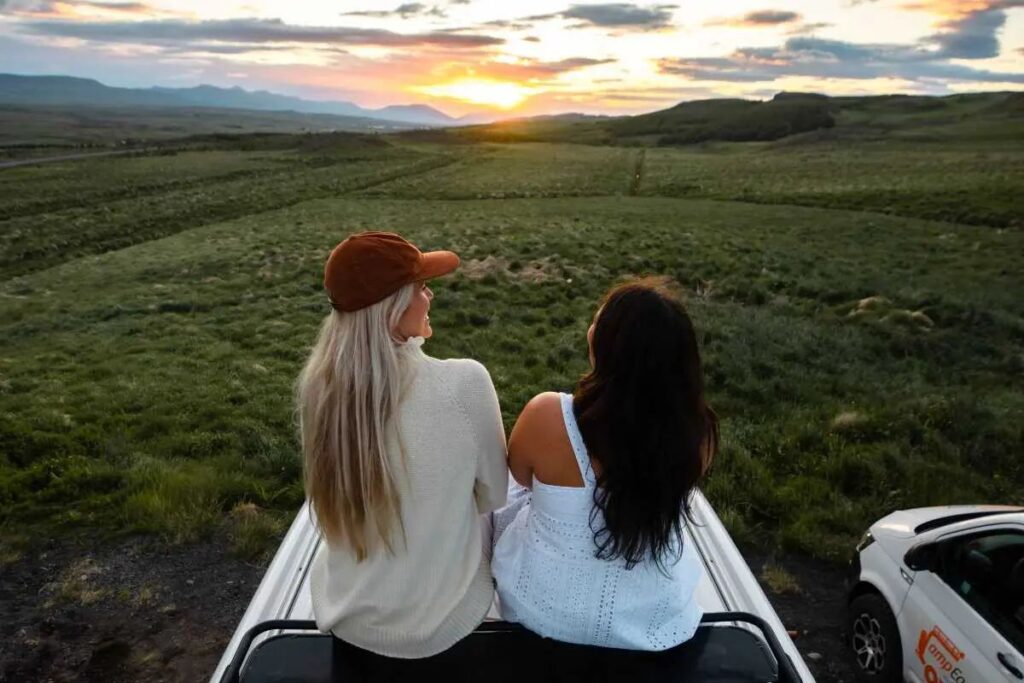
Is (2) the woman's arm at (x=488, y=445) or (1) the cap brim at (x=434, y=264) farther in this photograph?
(1) the cap brim at (x=434, y=264)

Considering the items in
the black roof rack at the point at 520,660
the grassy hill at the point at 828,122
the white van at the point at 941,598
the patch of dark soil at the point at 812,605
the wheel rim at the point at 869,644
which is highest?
the grassy hill at the point at 828,122

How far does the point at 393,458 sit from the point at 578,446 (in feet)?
2.12

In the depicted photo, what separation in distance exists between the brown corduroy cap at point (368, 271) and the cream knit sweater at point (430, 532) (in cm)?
22

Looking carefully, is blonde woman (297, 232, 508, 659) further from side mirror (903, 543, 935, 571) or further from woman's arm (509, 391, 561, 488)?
side mirror (903, 543, 935, 571)

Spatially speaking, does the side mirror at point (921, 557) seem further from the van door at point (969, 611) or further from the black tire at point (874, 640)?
the black tire at point (874, 640)

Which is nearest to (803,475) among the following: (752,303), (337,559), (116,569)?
(337,559)

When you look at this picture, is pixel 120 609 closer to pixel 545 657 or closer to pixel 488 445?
pixel 545 657

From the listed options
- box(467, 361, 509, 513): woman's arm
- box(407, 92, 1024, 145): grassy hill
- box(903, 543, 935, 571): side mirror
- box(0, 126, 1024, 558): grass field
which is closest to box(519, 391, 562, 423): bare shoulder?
box(467, 361, 509, 513): woman's arm

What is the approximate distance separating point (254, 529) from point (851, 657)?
4.19 metres

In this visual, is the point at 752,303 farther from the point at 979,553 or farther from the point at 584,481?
the point at 584,481

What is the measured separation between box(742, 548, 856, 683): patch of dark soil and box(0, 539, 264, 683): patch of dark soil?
360 centimetres

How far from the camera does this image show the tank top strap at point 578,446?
97.8 inches

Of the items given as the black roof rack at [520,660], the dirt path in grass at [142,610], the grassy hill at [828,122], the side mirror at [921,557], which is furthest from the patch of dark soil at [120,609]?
the grassy hill at [828,122]

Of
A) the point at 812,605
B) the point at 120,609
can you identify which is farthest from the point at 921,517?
the point at 120,609
